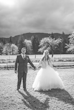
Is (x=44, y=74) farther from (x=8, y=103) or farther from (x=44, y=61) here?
(x=8, y=103)

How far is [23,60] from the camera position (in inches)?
268

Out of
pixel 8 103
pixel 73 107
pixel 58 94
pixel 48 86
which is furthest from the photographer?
pixel 48 86

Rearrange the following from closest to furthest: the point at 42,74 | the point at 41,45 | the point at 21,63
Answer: the point at 21,63
the point at 42,74
the point at 41,45

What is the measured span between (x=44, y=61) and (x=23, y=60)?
1309 millimetres

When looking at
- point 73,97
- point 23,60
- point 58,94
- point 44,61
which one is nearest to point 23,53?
point 23,60

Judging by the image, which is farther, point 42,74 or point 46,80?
point 42,74

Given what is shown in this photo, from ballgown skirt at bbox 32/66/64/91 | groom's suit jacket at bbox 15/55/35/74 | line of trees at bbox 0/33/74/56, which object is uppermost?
line of trees at bbox 0/33/74/56

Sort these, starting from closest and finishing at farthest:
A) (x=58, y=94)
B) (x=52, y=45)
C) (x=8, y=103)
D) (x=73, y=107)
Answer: (x=73, y=107)
(x=8, y=103)
(x=58, y=94)
(x=52, y=45)

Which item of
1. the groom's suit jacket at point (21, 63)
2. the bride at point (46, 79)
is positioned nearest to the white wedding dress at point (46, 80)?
the bride at point (46, 79)

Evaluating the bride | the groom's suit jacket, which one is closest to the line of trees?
the bride

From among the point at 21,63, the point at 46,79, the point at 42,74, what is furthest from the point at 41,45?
the point at 21,63

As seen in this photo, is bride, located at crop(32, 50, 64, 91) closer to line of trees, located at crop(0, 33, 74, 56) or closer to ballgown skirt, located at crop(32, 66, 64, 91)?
ballgown skirt, located at crop(32, 66, 64, 91)

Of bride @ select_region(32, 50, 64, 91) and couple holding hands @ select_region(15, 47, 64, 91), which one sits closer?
couple holding hands @ select_region(15, 47, 64, 91)

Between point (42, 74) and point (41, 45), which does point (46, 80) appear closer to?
point (42, 74)
